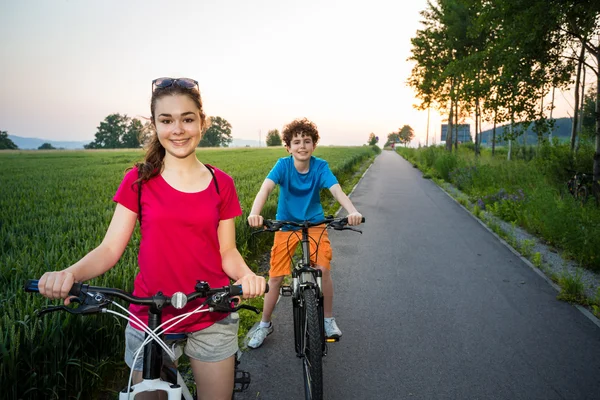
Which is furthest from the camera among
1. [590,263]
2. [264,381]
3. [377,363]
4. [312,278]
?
[590,263]

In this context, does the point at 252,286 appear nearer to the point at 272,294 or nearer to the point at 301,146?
the point at 301,146

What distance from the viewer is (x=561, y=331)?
4234 millimetres

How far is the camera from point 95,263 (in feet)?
5.32

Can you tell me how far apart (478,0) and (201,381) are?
14.1 metres

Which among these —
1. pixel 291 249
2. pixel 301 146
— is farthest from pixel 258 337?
pixel 301 146

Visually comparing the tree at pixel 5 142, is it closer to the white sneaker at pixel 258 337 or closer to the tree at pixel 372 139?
the white sneaker at pixel 258 337

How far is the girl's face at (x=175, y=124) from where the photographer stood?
1792 millimetres

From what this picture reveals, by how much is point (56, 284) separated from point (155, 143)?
0.81 m

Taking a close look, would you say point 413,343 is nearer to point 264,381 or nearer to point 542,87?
point 264,381

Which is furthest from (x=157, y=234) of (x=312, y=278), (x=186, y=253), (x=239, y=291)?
(x=312, y=278)

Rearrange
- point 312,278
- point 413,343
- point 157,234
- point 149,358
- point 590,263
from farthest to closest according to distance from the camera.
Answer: point 590,263, point 413,343, point 312,278, point 157,234, point 149,358

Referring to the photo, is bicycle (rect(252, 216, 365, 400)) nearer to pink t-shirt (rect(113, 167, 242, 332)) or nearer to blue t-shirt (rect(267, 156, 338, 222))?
blue t-shirt (rect(267, 156, 338, 222))

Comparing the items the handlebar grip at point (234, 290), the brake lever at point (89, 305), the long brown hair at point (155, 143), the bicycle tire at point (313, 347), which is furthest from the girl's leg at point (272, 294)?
the brake lever at point (89, 305)

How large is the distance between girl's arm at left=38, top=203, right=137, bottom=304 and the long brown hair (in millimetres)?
194
